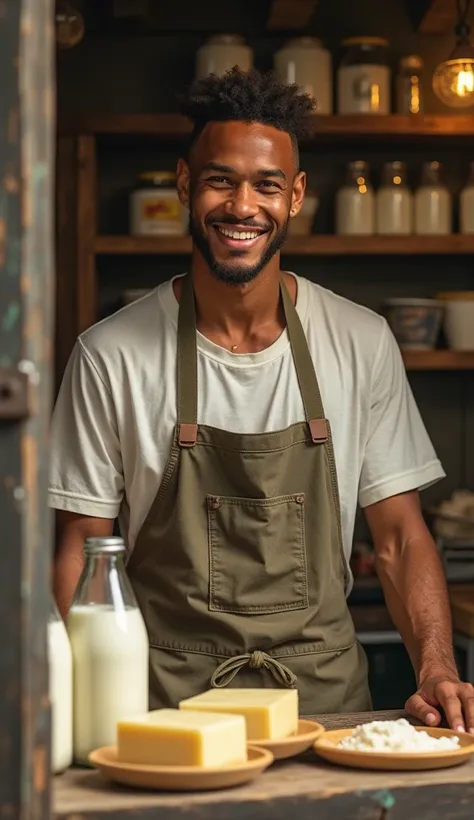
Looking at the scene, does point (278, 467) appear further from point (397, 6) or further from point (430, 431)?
point (397, 6)

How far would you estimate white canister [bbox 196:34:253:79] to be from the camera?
12.6 feet

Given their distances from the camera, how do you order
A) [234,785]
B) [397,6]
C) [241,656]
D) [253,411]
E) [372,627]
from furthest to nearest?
[397,6] → [372,627] → [253,411] → [241,656] → [234,785]

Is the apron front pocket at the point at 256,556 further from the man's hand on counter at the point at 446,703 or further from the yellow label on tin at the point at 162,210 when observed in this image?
the yellow label on tin at the point at 162,210

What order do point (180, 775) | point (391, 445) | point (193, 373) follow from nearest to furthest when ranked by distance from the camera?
point (180, 775)
point (193, 373)
point (391, 445)

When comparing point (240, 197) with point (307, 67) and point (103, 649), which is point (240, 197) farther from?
point (307, 67)

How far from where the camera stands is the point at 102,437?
233 cm

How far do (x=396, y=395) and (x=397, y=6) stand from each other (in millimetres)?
2123

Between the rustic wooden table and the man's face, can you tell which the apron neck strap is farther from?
the rustic wooden table

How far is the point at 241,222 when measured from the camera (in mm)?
2285

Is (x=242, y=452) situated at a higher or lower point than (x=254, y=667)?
higher

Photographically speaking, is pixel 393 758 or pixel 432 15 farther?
pixel 432 15

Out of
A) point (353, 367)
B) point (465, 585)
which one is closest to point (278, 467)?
point (353, 367)

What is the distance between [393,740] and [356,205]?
2644 mm

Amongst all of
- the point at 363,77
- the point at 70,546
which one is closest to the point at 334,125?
the point at 363,77
